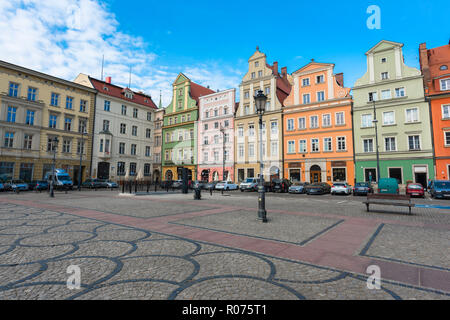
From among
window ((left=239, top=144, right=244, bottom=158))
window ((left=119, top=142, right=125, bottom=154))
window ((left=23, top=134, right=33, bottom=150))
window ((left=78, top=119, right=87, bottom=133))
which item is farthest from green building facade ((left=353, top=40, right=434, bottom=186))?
window ((left=23, top=134, right=33, bottom=150))

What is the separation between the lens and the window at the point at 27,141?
33.5 metres

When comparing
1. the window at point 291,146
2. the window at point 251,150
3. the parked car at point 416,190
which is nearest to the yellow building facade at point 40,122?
the window at point 251,150

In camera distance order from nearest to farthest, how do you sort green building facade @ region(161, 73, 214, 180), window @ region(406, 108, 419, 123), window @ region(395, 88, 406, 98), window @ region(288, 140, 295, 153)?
window @ region(406, 108, 419, 123)
window @ region(395, 88, 406, 98)
window @ region(288, 140, 295, 153)
green building facade @ region(161, 73, 214, 180)

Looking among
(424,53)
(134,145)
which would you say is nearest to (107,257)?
(424,53)

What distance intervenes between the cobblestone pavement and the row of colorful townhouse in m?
24.0

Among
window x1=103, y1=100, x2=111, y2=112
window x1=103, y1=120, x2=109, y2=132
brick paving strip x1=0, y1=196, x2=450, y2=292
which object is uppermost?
window x1=103, y1=100, x2=111, y2=112

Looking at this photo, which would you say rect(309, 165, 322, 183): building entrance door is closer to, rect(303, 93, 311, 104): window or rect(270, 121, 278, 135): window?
rect(270, 121, 278, 135): window


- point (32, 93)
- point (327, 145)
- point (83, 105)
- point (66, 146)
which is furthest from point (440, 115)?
point (32, 93)

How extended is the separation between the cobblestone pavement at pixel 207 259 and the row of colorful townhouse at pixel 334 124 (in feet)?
78.9

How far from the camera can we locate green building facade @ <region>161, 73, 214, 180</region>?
47500 mm

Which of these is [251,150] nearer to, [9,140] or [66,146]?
[66,146]

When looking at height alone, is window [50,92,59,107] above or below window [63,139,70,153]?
above
